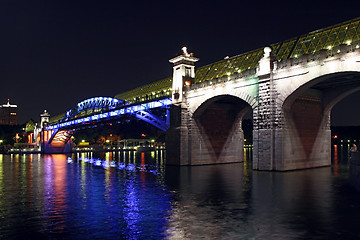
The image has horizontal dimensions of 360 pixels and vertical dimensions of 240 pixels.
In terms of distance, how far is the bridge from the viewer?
91.8ft

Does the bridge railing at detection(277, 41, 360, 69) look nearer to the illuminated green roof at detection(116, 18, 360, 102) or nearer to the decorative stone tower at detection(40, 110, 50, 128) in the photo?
the illuminated green roof at detection(116, 18, 360, 102)

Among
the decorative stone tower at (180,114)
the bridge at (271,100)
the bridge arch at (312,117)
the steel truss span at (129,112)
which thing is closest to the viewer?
the bridge at (271,100)

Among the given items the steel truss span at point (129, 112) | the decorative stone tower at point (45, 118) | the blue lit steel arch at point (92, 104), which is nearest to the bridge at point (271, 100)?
the steel truss span at point (129, 112)

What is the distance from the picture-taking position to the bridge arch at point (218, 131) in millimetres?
40281

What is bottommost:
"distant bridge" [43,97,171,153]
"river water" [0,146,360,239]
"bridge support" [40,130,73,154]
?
"river water" [0,146,360,239]

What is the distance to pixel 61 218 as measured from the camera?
13.7 meters

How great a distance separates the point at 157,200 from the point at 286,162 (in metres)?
16.7

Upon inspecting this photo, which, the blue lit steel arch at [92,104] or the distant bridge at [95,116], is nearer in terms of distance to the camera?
the distant bridge at [95,116]

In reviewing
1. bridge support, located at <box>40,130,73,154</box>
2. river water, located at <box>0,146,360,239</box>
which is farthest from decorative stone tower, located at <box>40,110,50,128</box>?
river water, located at <box>0,146,360,239</box>

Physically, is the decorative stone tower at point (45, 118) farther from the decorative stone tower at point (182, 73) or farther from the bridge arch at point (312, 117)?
the bridge arch at point (312, 117)

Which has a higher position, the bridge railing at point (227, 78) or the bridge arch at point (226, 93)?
the bridge railing at point (227, 78)

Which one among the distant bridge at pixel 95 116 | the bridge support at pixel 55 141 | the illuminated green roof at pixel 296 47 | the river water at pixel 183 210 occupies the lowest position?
the river water at pixel 183 210

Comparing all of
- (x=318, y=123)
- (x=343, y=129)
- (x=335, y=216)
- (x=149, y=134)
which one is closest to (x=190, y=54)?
(x=318, y=123)

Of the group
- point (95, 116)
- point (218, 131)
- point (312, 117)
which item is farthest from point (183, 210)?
point (95, 116)
